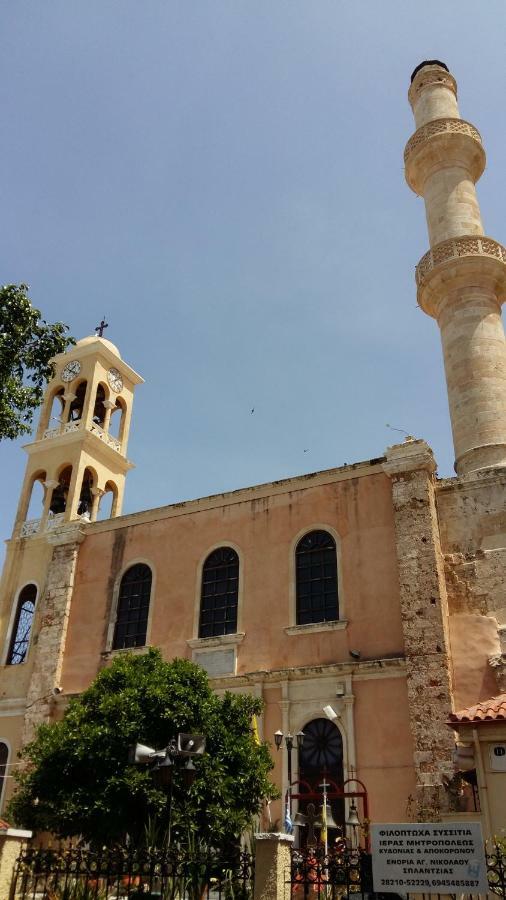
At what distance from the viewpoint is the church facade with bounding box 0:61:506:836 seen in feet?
43.7

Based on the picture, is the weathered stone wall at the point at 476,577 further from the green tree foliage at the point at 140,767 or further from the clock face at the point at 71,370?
the clock face at the point at 71,370

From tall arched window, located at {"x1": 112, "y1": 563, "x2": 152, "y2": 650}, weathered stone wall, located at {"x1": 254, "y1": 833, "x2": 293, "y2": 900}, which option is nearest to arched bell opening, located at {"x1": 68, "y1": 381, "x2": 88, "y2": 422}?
tall arched window, located at {"x1": 112, "y1": 563, "x2": 152, "y2": 650}

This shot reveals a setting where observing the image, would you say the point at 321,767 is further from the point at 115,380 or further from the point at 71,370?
the point at 71,370

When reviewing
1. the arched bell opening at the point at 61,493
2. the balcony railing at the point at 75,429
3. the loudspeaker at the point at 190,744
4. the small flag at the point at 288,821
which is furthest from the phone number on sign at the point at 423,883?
the balcony railing at the point at 75,429

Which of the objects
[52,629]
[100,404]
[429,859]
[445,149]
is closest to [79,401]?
[100,404]

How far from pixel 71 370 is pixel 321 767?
1453 cm

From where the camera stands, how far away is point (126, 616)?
58.9ft

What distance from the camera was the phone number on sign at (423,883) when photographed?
6652 millimetres

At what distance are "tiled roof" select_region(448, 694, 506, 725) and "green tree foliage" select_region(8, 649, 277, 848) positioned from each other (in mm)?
3233

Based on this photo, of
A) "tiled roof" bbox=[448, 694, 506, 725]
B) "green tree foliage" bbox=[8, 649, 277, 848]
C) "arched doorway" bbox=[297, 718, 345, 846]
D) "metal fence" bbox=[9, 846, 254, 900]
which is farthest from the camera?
"arched doorway" bbox=[297, 718, 345, 846]

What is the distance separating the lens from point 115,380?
78.6ft

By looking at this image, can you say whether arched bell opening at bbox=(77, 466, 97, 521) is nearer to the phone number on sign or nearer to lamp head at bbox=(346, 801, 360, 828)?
lamp head at bbox=(346, 801, 360, 828)

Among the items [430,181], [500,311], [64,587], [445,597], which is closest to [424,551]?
[445,597]

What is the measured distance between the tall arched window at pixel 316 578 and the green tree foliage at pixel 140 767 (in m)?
2.90
